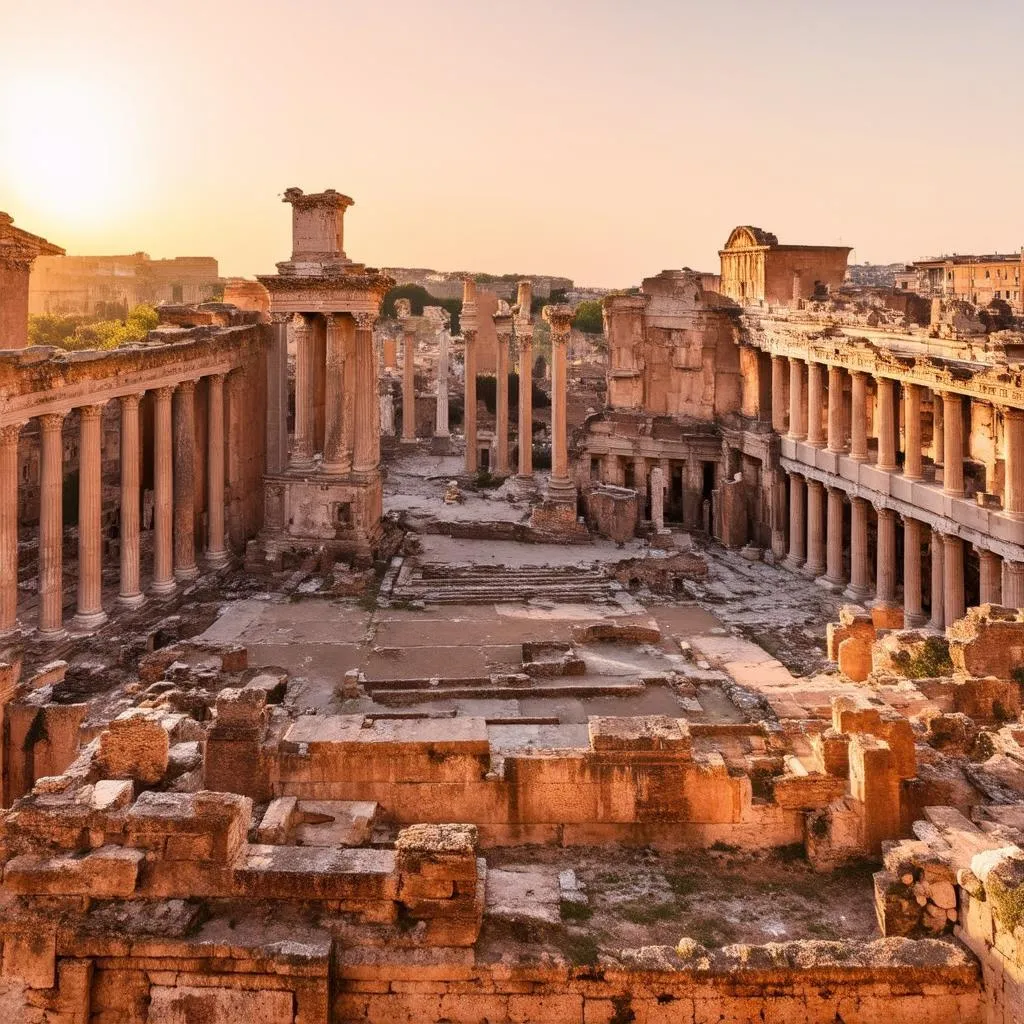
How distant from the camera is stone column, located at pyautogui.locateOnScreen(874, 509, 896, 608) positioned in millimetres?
29453

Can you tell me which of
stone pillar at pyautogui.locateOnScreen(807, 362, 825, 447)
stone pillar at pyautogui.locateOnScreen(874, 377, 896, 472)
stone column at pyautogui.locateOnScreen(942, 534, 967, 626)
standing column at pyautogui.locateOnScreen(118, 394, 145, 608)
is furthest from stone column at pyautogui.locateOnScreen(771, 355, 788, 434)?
standing column at pyautogui.locateOnScreen(118, 394, 145, 608)

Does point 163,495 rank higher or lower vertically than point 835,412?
lower

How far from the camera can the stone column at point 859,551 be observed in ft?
101

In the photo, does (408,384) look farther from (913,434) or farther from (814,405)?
(913,434)

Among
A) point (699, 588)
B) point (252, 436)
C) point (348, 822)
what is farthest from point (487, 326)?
point (348, 822)

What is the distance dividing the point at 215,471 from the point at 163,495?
11.1ft

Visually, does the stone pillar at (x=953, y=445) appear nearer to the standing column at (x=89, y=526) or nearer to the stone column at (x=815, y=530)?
the stone column at (x=815, y=530)

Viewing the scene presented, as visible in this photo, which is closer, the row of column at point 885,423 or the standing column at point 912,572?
the row of column at point 885,423

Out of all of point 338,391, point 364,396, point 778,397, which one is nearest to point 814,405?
point 778,397

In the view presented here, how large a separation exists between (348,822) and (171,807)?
239cm

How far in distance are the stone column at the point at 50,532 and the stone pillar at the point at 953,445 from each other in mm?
20445

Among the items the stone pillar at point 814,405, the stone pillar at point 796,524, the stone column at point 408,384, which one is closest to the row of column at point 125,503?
the stone pillar at point 796,524

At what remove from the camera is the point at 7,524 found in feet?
70.9

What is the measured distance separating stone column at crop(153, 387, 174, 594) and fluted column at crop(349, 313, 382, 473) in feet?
21.0
